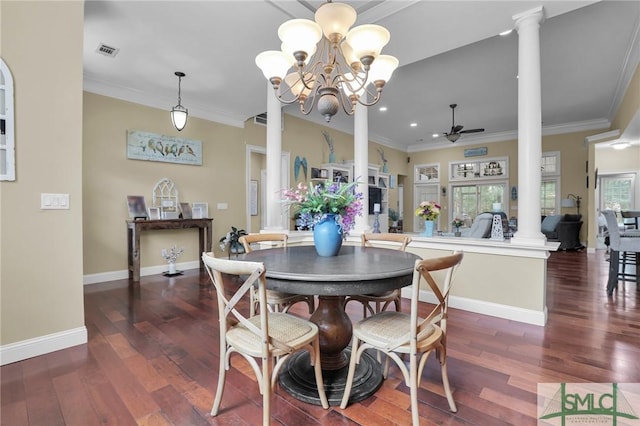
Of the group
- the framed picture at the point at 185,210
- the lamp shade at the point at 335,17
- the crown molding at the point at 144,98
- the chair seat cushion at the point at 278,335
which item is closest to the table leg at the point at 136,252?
the framed picture at the point at 185,210

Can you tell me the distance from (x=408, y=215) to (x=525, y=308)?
7.55m

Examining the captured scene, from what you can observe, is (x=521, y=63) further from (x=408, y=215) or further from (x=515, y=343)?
(x=408, y=215)

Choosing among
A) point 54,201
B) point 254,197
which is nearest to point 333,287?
point 54,201

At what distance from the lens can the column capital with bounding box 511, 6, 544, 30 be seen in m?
2.67

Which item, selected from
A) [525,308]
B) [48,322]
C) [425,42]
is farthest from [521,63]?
[48,322]

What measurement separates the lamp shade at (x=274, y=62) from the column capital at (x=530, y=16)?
7.16ft

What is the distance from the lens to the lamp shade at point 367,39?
1.99 metres

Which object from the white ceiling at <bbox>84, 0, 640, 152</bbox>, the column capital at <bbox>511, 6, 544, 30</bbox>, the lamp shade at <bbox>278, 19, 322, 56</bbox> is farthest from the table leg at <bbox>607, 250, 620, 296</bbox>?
the lamp shade at <bbox>278, 19, 322, 56</bbox>

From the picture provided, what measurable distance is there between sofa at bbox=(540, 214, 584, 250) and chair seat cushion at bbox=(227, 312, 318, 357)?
25.1 feet

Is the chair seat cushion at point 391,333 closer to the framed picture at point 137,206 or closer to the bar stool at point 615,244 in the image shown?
the bar stool at point 615,244

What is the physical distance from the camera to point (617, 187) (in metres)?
8.77

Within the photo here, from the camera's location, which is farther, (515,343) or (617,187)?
(617,187)

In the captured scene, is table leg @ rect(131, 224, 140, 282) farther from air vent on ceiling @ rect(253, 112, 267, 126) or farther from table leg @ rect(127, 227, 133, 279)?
air vent on ceiling @ rect(253, 112, 267, 126)

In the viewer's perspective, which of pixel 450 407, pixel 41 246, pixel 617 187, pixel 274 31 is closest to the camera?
pixel 450 407
